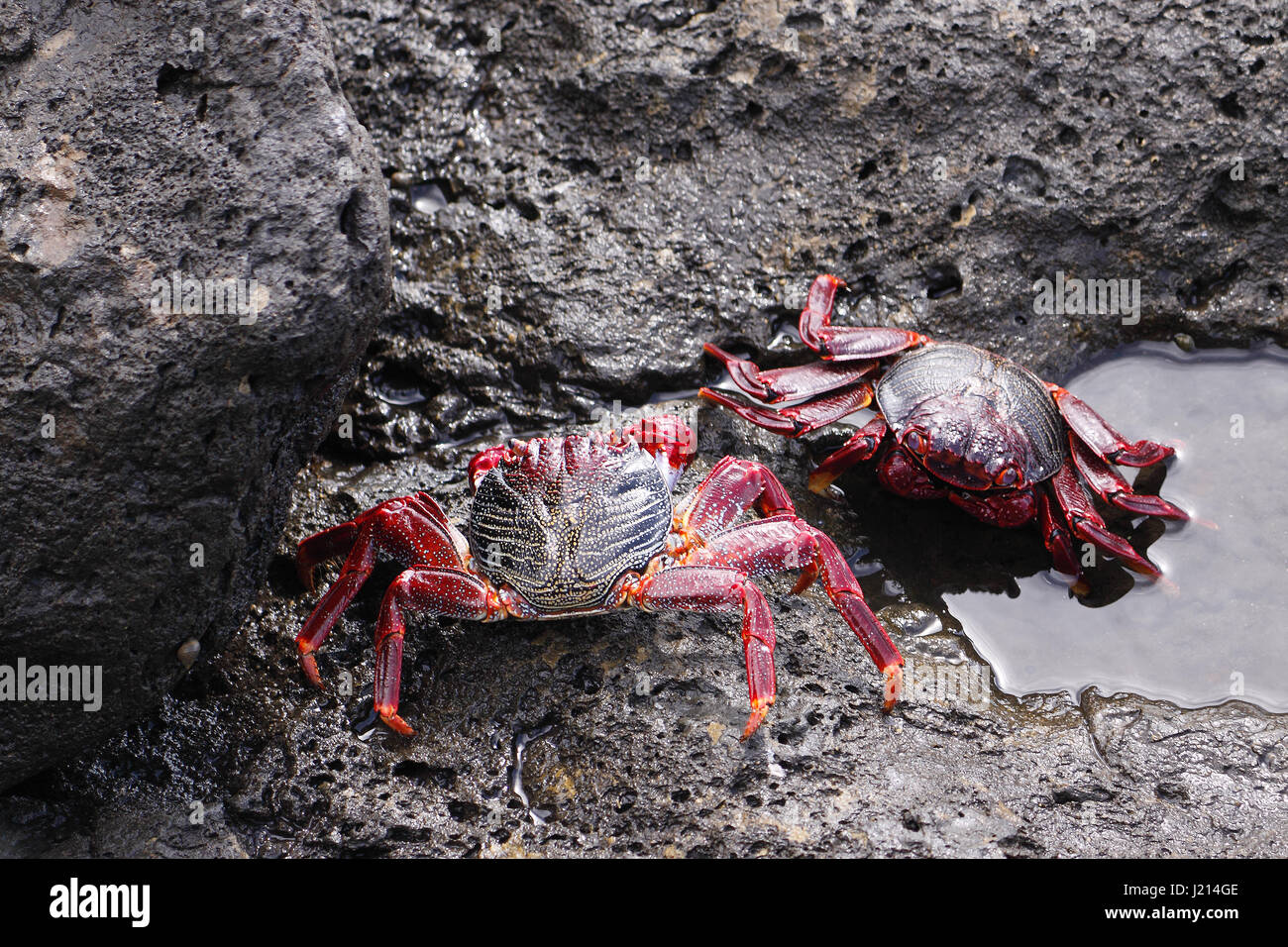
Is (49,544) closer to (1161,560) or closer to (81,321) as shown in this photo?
(81,321)

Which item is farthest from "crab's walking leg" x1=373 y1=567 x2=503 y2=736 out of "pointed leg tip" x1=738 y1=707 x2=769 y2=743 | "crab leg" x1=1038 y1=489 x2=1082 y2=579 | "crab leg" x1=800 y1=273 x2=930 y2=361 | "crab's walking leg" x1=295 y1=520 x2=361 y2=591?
"crab leg" x1=1038 y1=489 x2=1082 y2=579

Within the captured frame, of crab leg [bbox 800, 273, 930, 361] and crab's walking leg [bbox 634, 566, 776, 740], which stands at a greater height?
crab leg [bbox 800, 273, 930, 361]

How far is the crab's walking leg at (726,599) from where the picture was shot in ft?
11.8

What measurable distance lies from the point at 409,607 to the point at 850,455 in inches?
72.1

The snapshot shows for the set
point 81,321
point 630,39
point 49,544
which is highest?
point 630,39

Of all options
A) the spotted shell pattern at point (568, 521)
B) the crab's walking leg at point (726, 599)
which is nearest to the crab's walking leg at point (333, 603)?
the spotted shell pattern at point (568, 521)

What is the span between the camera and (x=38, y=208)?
10.3 ft

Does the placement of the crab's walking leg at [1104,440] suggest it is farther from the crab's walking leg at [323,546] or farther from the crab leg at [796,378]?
the crab's walking leg at [323,546]

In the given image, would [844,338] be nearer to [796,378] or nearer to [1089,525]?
[796,378]

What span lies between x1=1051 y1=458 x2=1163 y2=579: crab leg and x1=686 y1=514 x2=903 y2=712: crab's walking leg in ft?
3.60

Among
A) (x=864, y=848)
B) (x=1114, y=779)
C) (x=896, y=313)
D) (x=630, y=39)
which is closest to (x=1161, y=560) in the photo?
(x=1114, y=779)

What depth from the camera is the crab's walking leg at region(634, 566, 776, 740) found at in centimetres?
360

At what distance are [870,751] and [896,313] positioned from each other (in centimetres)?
221

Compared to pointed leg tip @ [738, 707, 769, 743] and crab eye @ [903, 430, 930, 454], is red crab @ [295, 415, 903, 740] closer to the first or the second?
pointed leg tip @ [738, 707, 769, 743]
